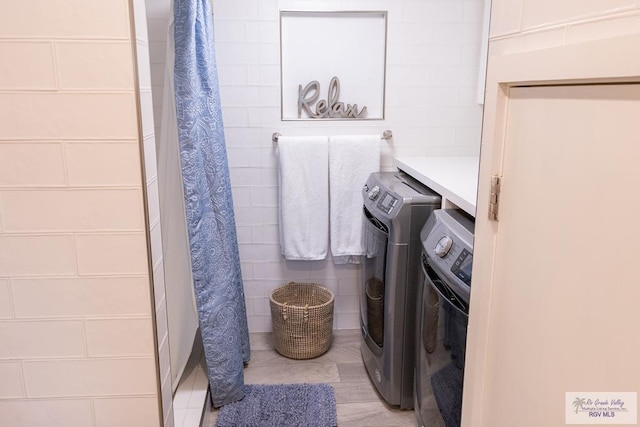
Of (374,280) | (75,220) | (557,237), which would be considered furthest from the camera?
(374,280)

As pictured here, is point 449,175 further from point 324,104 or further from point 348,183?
point 324,104

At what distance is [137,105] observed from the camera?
108 centimetres

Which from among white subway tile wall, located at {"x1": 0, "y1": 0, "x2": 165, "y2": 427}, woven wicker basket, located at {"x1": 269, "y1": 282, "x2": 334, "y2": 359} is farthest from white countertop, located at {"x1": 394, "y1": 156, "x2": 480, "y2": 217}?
white subway tile wall, located at {"x1": 0, "y1": 0, "x2": 165, "y2": 427}

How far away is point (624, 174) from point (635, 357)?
0.24 meters

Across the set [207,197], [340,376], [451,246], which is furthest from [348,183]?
[451,246]

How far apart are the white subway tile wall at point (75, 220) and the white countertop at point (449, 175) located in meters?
0.99

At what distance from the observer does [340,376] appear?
2557 mm

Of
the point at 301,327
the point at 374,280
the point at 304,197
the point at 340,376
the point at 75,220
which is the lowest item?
the point at 340,376

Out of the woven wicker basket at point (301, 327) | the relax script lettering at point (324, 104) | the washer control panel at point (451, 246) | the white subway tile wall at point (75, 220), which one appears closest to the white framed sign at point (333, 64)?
the relax script lettering at point (324, 104)

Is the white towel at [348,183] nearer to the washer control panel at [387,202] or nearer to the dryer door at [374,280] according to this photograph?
the dryer door at [374,280]

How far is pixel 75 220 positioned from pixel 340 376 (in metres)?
1.75

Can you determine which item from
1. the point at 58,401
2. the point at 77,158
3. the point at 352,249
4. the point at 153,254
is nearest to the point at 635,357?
the point at 153,254

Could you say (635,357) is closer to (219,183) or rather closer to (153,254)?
(153,254)

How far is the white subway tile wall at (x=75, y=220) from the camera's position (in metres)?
1.05
